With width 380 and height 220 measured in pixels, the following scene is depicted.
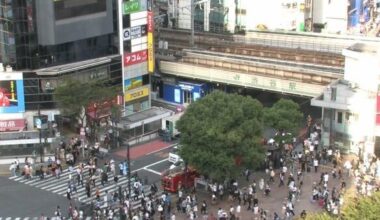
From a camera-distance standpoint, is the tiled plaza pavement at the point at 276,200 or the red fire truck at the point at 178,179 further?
the red fire truck at the point at 178,179

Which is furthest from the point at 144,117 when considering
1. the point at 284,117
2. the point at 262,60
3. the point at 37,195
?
the point at 37,195

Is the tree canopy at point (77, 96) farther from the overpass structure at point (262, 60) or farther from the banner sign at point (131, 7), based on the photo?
the overpass structure at point (262, 60)

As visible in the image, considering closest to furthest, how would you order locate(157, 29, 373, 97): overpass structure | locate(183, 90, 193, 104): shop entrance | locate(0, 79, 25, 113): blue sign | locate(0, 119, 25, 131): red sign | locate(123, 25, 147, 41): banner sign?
locate(0, 79, 25, 113): blue sign < locate(0, 119, 25, 131): red sign < locate(157, 29, 373, 97): overpass structure < locate(123, 25, 147, 41): banner sign < locate(183, 90, 193, 104): shop entrance

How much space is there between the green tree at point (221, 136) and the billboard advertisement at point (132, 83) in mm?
18371

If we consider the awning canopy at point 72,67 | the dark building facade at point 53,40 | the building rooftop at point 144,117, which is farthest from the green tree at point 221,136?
the dark building facade at point 53,40

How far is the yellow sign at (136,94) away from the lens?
242 ft

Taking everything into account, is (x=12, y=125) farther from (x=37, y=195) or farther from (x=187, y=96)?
(x=187, y=96)

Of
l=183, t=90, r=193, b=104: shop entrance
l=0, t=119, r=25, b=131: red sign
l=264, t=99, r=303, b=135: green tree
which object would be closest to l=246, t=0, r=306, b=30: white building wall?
l=183, t=90, r=193, b=104: shop entrance

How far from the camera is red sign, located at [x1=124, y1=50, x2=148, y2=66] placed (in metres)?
72.7

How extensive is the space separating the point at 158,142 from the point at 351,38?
26.7 metres

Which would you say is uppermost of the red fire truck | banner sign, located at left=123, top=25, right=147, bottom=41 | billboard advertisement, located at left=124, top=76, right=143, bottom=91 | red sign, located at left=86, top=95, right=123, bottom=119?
banner sign, located at left=123, top=25, right=147, bottom=41

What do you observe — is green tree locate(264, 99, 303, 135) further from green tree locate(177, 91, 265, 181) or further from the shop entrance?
the shop entrance

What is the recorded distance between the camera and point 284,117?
6022 cm

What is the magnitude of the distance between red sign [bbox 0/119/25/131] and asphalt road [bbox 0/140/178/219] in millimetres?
7570
